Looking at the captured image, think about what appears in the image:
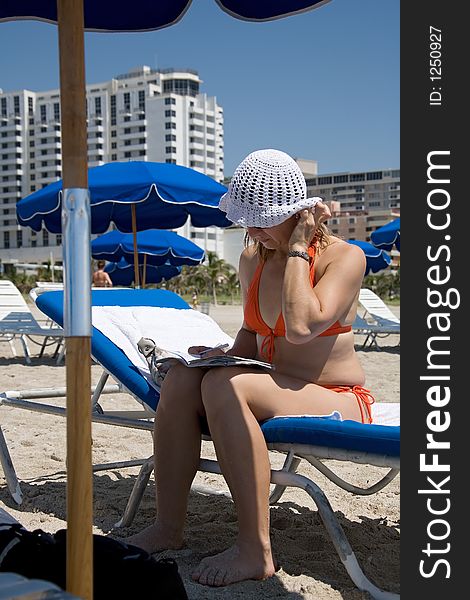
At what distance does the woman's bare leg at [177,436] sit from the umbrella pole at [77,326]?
103cm

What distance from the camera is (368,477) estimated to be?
3.79 metres

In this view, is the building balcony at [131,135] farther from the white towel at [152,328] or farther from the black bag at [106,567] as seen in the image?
the black bag at [106,567]

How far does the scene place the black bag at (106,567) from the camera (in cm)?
192

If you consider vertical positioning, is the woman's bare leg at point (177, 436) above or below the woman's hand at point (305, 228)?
below

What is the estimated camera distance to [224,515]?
3.14m

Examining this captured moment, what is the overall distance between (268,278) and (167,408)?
0.58 metres

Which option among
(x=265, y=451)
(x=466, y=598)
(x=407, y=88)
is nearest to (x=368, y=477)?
(x=265, y=451)

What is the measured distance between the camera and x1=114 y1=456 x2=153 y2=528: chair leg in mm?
2879

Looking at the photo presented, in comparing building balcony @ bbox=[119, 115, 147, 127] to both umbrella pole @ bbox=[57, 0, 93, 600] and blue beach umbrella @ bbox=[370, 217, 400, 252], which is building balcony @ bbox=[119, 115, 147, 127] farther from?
umbrella pole @ bbox=[57, 0, 93, 600]

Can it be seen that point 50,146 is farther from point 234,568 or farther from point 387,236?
point 234,568

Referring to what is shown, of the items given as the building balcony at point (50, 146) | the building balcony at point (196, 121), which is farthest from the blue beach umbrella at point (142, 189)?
the building balcony at point (50, 146)

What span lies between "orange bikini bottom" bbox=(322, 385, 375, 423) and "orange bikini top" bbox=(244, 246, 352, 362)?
0.18 meters

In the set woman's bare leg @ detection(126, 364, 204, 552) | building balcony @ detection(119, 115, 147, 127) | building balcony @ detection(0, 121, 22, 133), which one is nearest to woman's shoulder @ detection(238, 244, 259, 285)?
woman's bare leg @ detection(126, 364, 204, 552)

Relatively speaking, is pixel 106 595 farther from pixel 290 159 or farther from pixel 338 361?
pixel 290 159
